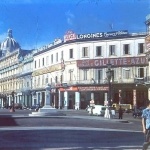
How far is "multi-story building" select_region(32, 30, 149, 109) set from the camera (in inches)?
2176

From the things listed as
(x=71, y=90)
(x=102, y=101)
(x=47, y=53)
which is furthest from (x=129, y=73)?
(x=47, y=53)

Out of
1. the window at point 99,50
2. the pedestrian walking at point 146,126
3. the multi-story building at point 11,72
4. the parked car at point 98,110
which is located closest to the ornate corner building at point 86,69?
the window at point 99,50

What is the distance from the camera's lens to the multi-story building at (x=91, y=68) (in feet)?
181

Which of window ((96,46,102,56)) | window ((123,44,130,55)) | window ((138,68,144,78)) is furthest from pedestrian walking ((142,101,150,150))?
window ((96,46,102,56))

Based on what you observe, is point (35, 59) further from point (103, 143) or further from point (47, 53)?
point (103, 143)

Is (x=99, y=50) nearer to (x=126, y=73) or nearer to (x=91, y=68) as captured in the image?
(x=91, y=68)

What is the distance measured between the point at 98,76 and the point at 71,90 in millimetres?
5062

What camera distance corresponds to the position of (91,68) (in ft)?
194

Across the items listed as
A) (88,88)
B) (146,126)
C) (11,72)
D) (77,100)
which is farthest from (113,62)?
(146,126)

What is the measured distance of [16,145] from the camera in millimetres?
12086

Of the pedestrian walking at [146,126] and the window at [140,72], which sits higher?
the window at [140,72]

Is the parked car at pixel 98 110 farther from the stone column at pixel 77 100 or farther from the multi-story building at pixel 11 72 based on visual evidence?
the stone column at pixel 77 100

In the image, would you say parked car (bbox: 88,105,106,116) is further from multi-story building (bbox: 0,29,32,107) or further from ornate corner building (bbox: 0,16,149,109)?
ornate corner building (bbox: 0,16,149,109)

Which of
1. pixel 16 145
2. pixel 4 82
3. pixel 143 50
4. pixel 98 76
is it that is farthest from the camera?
pixel 98 76
